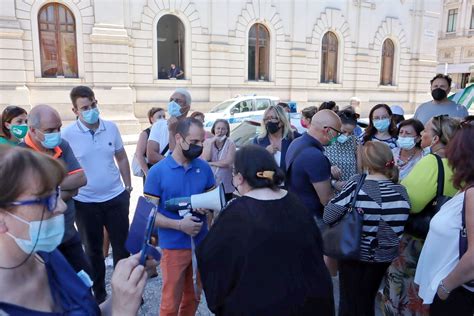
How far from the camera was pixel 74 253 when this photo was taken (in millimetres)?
3076

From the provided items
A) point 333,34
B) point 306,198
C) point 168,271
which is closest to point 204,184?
point 168,271

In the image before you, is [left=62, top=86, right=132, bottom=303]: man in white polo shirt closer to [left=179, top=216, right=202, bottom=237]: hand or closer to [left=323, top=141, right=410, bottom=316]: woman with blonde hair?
[left=179, top=216, right=202, bottom=237]: hand

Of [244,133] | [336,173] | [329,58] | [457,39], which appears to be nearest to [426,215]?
[336,173]

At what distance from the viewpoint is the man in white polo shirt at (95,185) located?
3762mm

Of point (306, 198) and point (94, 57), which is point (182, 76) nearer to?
point (94, 57)

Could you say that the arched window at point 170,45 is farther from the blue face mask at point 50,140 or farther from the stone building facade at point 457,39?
the stone building facade at point 457,39

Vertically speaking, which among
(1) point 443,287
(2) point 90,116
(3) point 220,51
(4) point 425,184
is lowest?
(1) point 443,287

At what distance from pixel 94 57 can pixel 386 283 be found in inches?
599

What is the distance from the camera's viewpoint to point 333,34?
2247 centimetres

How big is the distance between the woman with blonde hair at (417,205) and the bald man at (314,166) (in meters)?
0.63

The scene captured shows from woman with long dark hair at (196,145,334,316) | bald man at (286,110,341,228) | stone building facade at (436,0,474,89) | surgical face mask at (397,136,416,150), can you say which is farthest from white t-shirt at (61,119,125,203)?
stone building facade at (436,0,474,89)

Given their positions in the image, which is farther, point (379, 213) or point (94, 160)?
point (94, 160)

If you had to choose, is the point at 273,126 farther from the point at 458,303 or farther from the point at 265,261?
the point at 265,261

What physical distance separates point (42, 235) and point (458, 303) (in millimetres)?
2353
